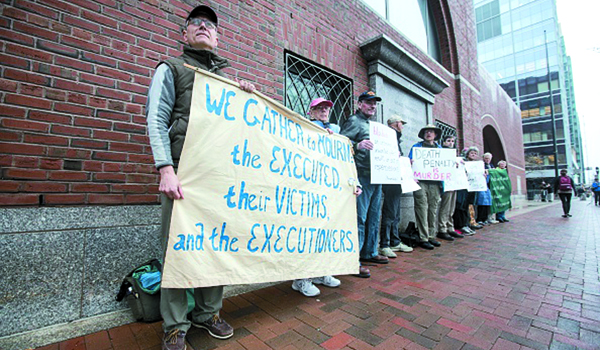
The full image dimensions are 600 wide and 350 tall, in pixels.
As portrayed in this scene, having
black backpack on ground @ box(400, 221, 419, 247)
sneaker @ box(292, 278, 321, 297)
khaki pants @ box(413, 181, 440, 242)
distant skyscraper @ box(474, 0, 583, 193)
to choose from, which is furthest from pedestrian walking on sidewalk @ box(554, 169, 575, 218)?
distant skyscraper @ box(474, 0, 583, 193)

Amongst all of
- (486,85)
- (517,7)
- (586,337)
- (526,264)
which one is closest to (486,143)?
(486,85)

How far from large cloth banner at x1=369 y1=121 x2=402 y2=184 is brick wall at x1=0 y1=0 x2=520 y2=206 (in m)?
1.70

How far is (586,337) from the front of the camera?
1953 mm

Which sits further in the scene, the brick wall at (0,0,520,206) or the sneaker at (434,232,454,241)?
the sneaker at (434,232,454,241)

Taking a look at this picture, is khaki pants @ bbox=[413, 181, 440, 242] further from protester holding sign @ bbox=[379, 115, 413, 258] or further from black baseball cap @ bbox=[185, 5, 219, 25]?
black baseball cap @ bbox=[185, 5, 219, 25]

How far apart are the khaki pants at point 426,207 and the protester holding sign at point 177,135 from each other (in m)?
3.87

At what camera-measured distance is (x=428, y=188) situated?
16.4 feet

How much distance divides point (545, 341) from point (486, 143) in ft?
50.8

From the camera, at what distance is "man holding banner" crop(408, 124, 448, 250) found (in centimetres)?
482

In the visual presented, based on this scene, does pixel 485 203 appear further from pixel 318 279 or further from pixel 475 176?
pixel 318 279

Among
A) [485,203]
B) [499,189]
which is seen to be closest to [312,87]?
[485,203]

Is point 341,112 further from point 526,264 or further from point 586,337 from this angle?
point 586,337

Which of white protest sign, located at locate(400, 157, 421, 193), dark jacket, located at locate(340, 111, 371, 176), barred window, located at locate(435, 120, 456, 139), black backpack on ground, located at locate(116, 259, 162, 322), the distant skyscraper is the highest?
the distant skyscraper

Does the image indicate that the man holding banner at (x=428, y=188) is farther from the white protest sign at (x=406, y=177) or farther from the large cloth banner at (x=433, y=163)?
the white protest sign at (x=406, y=177)
